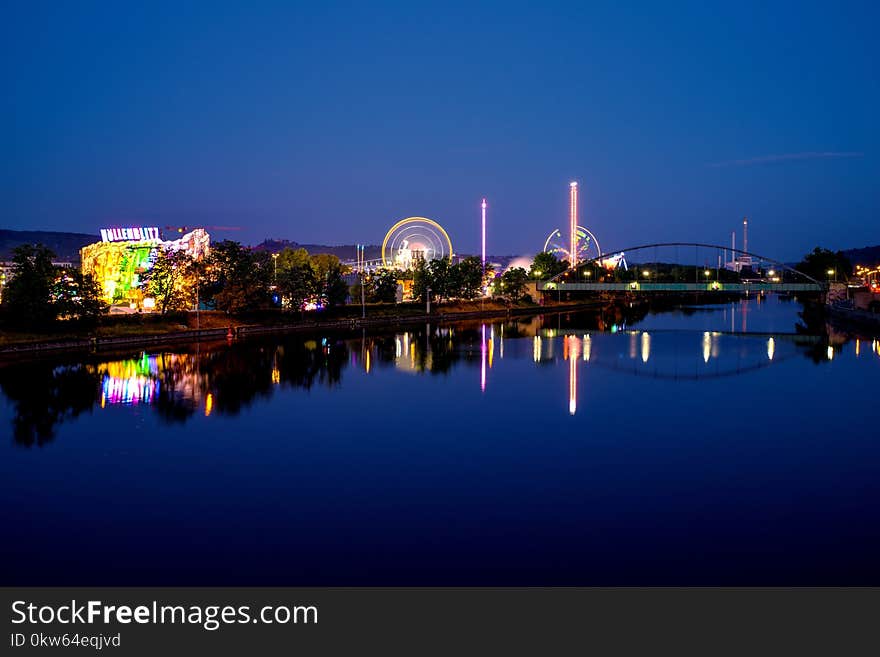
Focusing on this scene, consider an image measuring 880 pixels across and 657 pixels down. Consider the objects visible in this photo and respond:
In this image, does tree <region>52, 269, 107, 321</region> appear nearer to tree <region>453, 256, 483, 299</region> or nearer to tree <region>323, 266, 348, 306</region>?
tree <region>323, 266, 348, 306</region>

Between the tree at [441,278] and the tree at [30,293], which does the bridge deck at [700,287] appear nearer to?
the tree at [441,278]

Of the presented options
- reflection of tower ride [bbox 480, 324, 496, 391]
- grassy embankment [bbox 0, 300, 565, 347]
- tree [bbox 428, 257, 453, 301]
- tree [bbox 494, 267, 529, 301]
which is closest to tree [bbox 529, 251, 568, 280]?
tree [bbox 494, 267, 529, 301]

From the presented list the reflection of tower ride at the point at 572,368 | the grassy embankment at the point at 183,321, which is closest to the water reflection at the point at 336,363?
the reflection of tower ride at the point at 572,368

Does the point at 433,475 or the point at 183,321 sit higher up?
the point at 183,321

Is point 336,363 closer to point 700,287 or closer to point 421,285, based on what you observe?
point 421,285

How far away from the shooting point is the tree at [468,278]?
9000 cm

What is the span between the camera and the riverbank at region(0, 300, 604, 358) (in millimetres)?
43781

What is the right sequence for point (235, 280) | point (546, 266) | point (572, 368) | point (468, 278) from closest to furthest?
point (572, 368) < point (235, 280) < point (468, 278) < point (546, 266)

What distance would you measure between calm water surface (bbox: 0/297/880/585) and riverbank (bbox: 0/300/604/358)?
15.2 ft

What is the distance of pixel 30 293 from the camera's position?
44.2m

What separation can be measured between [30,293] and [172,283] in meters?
12.6

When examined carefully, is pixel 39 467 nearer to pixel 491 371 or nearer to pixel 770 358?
pixel 491 371

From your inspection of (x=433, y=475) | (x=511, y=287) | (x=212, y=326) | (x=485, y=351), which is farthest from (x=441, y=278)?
(x=433, y=475)

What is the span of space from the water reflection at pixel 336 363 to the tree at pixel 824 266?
5607 cm
